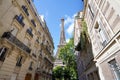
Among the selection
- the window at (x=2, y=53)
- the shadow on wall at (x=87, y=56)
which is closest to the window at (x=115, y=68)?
the shadow on wall at (x=87, y=56)

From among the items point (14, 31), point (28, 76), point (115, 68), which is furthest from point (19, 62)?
point (115, 68)

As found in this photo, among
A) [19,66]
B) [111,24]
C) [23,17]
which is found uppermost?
[23,17]

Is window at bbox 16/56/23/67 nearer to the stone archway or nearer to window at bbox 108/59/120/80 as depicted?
the stone archway

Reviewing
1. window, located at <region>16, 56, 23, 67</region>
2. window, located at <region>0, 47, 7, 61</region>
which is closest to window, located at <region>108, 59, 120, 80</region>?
window, located at <region>0, 47, 7, 61</region>

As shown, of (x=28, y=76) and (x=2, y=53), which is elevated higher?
(x=2, y=53)

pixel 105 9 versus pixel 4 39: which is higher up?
pixel 105 9

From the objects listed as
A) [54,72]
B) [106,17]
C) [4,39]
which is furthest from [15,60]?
[54,72]

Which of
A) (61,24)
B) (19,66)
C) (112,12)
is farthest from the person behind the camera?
(61,24)

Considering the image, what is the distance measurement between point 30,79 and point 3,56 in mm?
7294

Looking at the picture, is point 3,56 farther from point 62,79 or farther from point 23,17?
point 62,79

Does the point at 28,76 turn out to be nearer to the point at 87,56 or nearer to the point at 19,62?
the point at 19,62

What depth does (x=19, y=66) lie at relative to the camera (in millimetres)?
12305

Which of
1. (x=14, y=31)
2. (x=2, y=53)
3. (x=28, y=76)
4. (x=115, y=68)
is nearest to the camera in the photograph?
(x=115, y=68)

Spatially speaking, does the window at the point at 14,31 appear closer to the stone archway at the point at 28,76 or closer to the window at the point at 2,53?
the window at the point at 2,53
